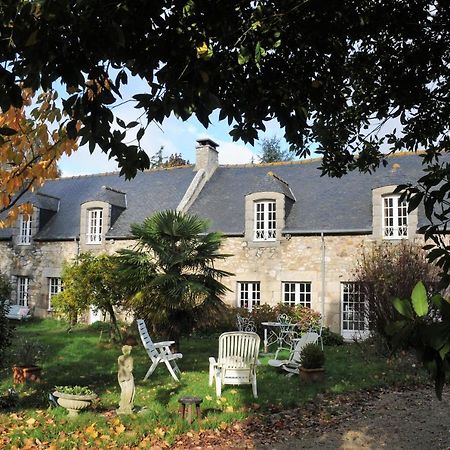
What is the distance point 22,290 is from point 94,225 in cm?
482

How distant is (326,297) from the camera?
17062 millimetres

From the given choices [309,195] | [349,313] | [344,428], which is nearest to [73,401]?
[344,428]

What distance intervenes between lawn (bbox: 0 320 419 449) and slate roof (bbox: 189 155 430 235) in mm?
4696

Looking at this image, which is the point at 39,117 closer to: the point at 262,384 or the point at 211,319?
the point at 262,384

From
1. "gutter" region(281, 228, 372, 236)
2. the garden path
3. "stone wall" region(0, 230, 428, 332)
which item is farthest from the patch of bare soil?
"gutter" region(281, 228, 372, 236)

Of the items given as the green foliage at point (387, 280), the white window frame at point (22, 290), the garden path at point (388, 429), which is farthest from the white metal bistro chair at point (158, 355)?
the white window frame at point (22, 290)

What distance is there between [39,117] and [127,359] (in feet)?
12.6

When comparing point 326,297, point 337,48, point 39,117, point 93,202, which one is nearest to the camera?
point 337,48

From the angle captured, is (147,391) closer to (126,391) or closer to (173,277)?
(126,391)

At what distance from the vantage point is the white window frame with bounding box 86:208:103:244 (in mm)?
21172

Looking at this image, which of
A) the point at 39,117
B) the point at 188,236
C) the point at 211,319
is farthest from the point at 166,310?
the point at 39,117

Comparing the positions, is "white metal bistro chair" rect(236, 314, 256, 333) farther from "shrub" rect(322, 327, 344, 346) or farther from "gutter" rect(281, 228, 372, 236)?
"gutter" rect(281, 228, 372, 236)

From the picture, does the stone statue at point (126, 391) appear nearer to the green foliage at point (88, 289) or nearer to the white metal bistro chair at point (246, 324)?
the green foliage at point (88, 289)

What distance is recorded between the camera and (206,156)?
22141 millimetres
